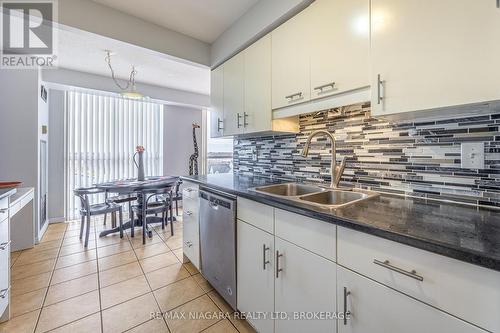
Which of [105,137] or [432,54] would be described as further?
[105,137]

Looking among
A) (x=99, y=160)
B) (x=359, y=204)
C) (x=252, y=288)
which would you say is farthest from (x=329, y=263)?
(x=99, y=160)

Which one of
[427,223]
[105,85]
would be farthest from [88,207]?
[427,223]

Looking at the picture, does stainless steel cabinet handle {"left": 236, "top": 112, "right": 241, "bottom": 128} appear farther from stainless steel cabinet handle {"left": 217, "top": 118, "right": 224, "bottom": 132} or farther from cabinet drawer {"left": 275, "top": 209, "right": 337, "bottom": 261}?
cabinet drawer {"left": 275, "top": 209, "right": 337, "bottom": 261}

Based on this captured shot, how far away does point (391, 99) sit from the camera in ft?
3.52

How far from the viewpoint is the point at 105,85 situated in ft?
11.6

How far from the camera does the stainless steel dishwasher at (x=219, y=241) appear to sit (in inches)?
61.2

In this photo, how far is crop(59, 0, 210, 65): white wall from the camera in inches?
69.2

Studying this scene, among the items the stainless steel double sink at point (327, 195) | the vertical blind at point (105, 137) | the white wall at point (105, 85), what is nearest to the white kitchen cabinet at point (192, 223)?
the stainless steel double sink at point (327, 195)

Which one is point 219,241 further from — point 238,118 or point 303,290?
point 238,118

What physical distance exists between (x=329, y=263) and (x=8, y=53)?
4117 millimetres

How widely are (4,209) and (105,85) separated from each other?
8.97 ft

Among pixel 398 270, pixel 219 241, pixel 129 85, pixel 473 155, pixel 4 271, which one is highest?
pixel 129 85

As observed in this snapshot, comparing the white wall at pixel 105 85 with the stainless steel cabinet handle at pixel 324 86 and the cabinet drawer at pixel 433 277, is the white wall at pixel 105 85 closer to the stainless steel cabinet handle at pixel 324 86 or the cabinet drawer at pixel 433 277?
the stainless steel cabinet handle at pixel 324 86

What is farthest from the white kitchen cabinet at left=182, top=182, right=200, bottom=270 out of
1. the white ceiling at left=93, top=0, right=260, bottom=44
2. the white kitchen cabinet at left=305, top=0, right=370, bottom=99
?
the white ceiling at left=93, top=0, right=260, bottom=44
